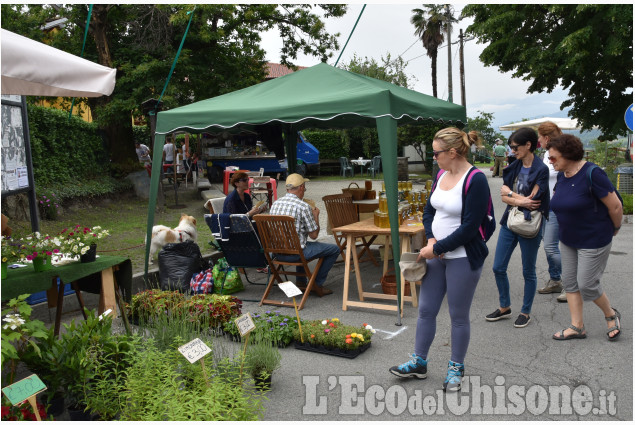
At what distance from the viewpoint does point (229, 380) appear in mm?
3309

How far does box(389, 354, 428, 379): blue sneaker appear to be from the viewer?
3.78 meters

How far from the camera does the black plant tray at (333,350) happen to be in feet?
14.2

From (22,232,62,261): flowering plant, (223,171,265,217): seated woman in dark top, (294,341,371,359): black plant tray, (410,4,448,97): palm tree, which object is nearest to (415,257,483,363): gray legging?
(294,341,371,359): black plant tray

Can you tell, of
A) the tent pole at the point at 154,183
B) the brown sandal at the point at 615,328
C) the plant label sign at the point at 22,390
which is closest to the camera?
the plant label sign at the point at 22,390

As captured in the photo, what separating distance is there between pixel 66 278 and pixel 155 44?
1245 centimetres

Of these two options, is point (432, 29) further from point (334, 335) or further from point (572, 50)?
point (334, 335)

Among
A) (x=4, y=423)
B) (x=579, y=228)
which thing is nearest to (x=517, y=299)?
(x=579, y=228)

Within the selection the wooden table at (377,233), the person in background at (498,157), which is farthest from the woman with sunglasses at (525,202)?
the person in background at (498,157)

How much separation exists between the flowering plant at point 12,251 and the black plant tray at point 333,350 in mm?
2183

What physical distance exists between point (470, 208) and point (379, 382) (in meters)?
1.40

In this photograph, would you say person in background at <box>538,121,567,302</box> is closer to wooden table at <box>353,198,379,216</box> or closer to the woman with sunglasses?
the woman with sunglasses

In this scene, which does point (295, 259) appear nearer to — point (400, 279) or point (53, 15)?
point (400, 279)

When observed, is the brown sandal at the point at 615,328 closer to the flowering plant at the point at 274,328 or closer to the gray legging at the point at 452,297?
the gray legging at the point at 452,297

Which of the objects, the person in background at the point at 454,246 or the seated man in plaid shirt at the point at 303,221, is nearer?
the person in background at the point at 454,246
